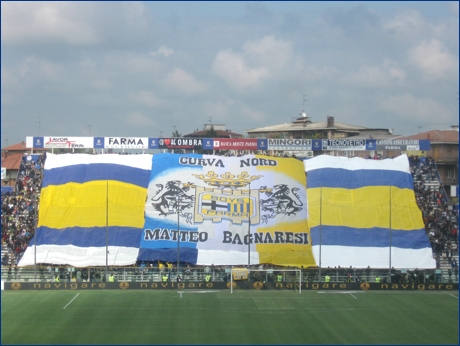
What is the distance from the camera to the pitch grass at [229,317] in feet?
102

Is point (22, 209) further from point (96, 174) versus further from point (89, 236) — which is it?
point (89, 236)

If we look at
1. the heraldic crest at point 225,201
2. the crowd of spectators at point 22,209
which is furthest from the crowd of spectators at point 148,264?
the heraldic crest at point 225,201

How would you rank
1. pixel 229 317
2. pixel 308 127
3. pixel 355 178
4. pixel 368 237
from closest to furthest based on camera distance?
pixel 229 317 < pixel 368 237 < pixel 355 178 < pixel 308 127

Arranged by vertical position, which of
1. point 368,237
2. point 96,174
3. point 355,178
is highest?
point 96,174

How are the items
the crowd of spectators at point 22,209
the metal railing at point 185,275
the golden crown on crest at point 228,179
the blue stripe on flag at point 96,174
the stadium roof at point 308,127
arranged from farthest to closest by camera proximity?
the stadium roof at point 308,127 → the golden crown on crest at point 228,179 → the blue stripe on flag at point 96,174 → the crowd of spectators at point 22,209 → the metal railing at point 185,275

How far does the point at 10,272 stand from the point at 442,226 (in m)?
33.7

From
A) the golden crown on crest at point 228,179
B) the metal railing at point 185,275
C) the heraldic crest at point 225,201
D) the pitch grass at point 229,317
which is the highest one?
the golden crown on crest at point 228,179

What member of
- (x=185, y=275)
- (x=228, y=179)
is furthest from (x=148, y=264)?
(x=228, y=179)

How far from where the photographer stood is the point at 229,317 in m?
35.7

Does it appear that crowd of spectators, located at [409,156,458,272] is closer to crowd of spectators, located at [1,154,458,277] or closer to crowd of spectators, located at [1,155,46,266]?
crowd of spectators, located at [1,154,458,277]

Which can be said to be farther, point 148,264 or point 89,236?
point 89,236

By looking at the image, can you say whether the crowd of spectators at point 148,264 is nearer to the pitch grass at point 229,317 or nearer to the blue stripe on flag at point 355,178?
the blue stripe on flag at point 355,178

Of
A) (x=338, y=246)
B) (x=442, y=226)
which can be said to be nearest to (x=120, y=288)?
(x=338, y=246)

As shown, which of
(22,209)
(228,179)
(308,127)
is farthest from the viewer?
(308,127)
